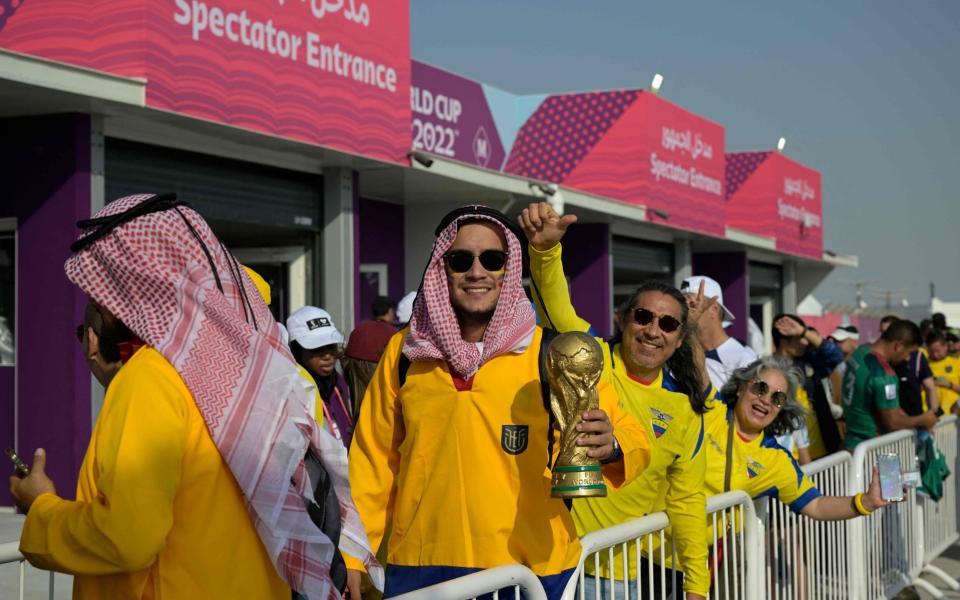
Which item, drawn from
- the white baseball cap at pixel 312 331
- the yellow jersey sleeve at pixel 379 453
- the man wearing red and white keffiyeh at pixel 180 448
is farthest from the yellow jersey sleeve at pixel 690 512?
the white baseball cap at pixel 312 331

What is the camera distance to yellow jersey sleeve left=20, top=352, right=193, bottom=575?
223cm

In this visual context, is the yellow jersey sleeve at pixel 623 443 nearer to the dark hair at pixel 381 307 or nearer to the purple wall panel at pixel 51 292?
the purple wall panel at pixel 51 292

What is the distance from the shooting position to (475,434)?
10.3 feet

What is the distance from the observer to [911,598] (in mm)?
8289

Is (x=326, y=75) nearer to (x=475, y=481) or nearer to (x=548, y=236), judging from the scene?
(x=548, y=236)

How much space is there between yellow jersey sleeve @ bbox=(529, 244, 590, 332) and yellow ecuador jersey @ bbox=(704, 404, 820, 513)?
1250 mm

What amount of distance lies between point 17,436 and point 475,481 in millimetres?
6399

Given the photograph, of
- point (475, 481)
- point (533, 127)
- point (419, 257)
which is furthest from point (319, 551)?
point (533, 127)

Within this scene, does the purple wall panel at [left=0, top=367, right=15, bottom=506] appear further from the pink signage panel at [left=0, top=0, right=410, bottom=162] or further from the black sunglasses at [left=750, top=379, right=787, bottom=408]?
the black sunglasses at [left=750, top=379, right=787, bottom=408]

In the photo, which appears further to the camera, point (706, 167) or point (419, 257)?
point (706, 167)

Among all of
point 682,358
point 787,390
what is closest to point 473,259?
point 682,358

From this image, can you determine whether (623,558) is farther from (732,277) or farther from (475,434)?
(732,277)

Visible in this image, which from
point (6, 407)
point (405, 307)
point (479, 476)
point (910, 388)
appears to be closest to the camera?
point (479, 476)

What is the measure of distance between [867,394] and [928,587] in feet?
4.61
